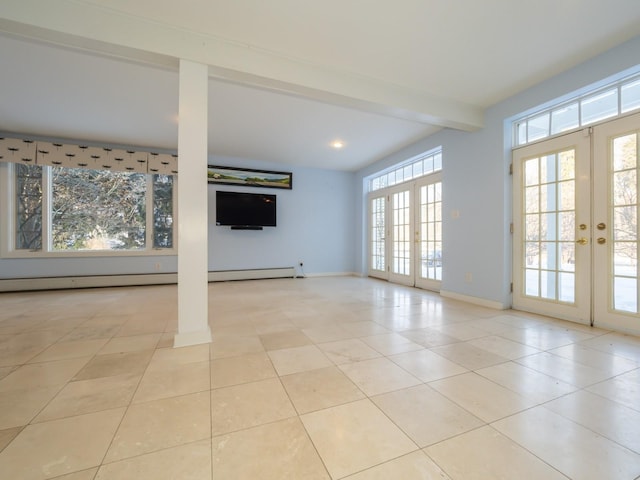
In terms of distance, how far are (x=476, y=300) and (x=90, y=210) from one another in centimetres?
666

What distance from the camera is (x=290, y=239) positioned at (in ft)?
20.7

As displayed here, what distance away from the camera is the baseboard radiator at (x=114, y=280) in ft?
14.7

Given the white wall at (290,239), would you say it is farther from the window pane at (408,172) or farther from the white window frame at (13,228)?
the window pane at (408,172)

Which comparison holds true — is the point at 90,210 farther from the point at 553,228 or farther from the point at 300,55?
the point at 553,228

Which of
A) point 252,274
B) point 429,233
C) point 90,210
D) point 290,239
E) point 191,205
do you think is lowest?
point 252,274

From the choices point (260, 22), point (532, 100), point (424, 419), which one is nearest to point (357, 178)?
point (532, 100)

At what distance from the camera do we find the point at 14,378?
172cm

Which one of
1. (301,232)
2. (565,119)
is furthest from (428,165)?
(301,232)

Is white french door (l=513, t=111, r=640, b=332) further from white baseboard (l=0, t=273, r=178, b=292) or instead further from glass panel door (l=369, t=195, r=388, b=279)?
white baseboard (l=0, t=273, r=178, b=292)

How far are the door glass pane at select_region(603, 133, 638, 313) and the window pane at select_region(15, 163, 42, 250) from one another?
7973mm

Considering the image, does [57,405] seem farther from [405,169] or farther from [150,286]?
[405,169]

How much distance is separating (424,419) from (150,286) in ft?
17.5

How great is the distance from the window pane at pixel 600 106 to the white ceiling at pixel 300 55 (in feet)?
1.37

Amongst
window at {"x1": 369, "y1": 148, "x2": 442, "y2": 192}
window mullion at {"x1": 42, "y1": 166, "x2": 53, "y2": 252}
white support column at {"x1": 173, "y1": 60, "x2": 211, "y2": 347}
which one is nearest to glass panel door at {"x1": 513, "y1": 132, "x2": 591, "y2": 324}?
window at {"x1": 369, "y1": 148, "x2": 442, "y2": 192}
